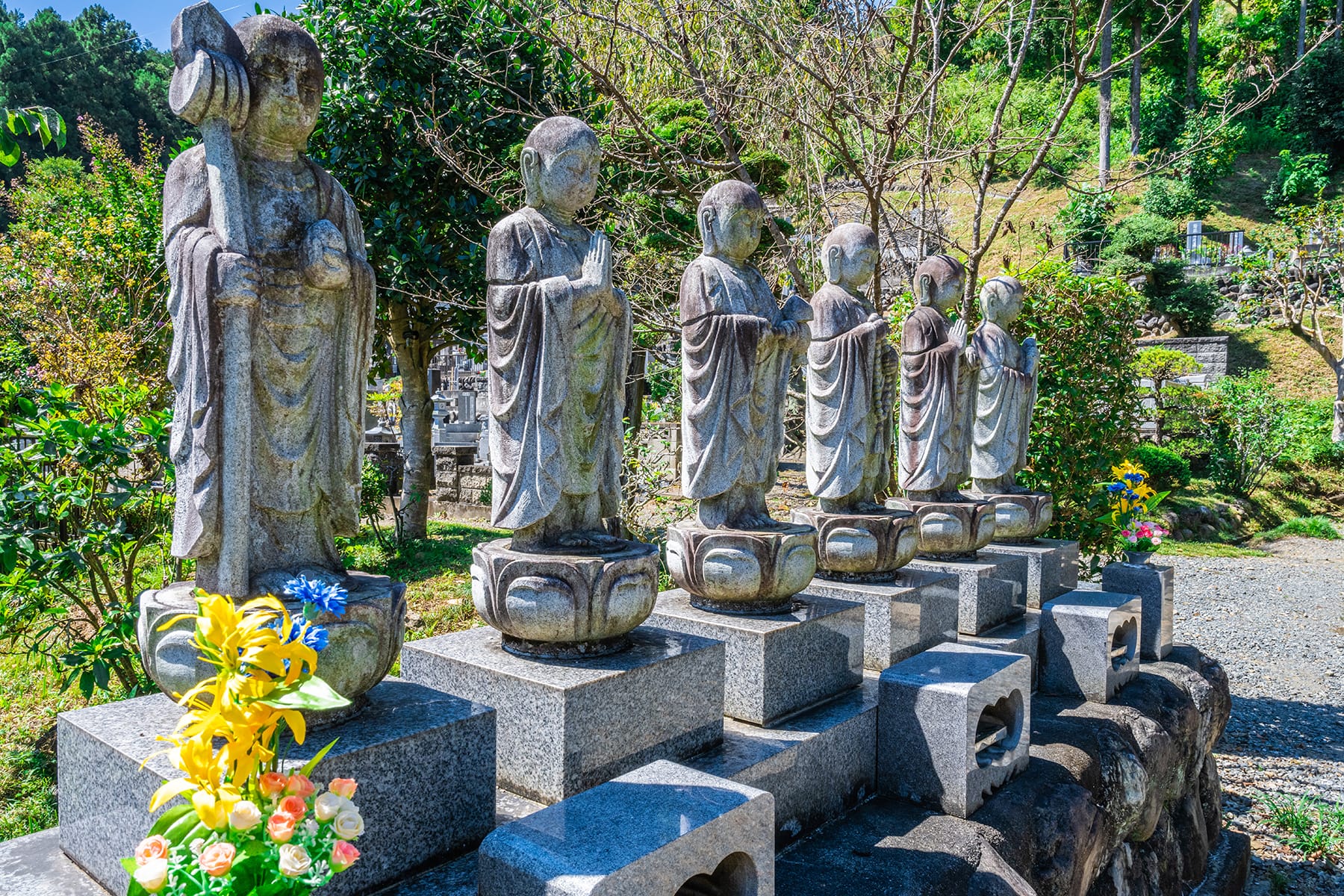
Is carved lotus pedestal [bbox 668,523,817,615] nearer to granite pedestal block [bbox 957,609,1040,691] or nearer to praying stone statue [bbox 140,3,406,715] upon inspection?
praying stone statue [bbox 140,3,406,715]

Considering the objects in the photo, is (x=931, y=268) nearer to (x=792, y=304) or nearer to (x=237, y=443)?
(x=792, y=304)

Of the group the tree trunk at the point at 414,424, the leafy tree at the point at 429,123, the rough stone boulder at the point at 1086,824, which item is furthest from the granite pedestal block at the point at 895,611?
the tree trunk at the point at 414,424

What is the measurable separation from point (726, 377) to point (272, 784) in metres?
2.73

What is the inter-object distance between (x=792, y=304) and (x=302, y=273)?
2277 mm

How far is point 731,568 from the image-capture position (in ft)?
12.5

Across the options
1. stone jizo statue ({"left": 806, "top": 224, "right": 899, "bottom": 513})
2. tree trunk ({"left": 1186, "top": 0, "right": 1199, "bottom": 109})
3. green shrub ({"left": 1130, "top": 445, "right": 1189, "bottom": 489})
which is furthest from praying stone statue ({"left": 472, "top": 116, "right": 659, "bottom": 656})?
tree trunk ({"left": 1186, "top": 0, "right": 1199, "bottom": 109})

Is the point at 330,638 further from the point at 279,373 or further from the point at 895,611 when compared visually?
the point at 895,611

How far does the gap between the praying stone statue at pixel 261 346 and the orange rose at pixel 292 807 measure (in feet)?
3.15

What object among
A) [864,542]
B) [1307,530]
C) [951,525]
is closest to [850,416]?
[864,542]

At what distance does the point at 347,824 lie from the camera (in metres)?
1.50

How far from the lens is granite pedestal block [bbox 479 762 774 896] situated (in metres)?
2.02

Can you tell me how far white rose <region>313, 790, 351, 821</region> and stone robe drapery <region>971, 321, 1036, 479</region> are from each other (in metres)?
5.55

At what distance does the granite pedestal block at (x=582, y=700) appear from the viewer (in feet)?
9.30

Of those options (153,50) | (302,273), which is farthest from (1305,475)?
(153,50)
